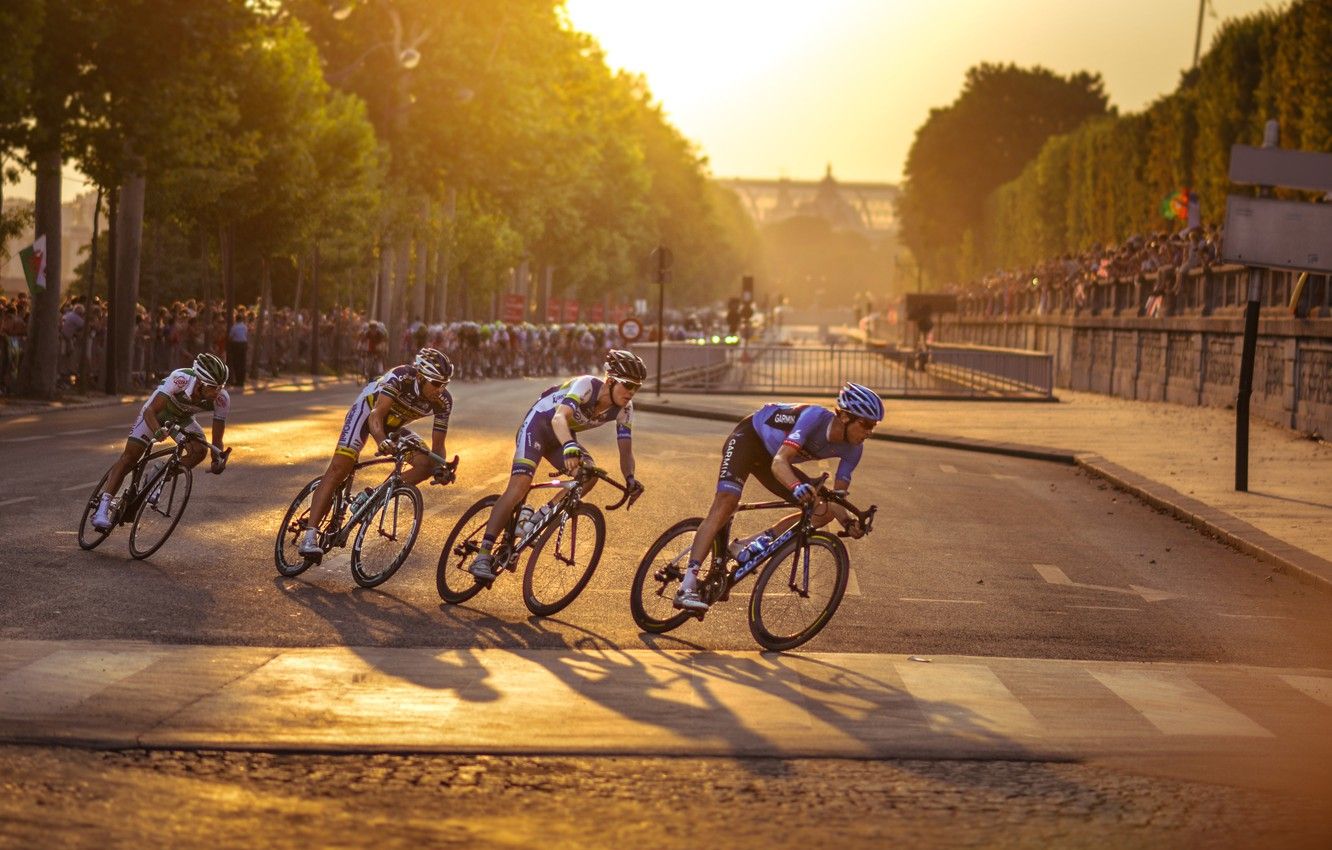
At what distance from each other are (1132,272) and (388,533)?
3721cm

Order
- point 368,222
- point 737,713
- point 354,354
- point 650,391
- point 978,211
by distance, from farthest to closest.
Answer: point 978,211
point 354,354
point 368,222
point 650,391
point 737,713

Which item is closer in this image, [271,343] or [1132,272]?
[1132,272]

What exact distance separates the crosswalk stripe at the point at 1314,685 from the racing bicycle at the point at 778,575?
235 cm

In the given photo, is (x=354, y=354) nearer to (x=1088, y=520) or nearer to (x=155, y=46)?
(x=155, y=46)

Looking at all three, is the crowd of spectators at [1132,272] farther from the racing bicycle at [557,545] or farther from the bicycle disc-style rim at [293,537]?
the racing bicycle at [557,545]

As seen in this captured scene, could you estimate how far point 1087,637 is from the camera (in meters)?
12.6

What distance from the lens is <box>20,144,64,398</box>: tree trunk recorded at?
3597cm

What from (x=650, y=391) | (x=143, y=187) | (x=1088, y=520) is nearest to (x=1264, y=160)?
(x=1088, y=520)

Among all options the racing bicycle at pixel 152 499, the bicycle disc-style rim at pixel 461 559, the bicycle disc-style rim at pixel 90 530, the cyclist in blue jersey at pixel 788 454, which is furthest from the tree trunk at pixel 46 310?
the cyclist in blue jersey at pixel 788 454

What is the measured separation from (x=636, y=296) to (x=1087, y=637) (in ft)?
421

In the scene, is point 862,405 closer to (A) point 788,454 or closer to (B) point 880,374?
(A) point 788,454

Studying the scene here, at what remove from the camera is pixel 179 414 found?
48.3 ft

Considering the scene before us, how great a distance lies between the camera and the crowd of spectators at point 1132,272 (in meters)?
41.0

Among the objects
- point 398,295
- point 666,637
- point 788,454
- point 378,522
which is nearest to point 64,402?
point 378,522
